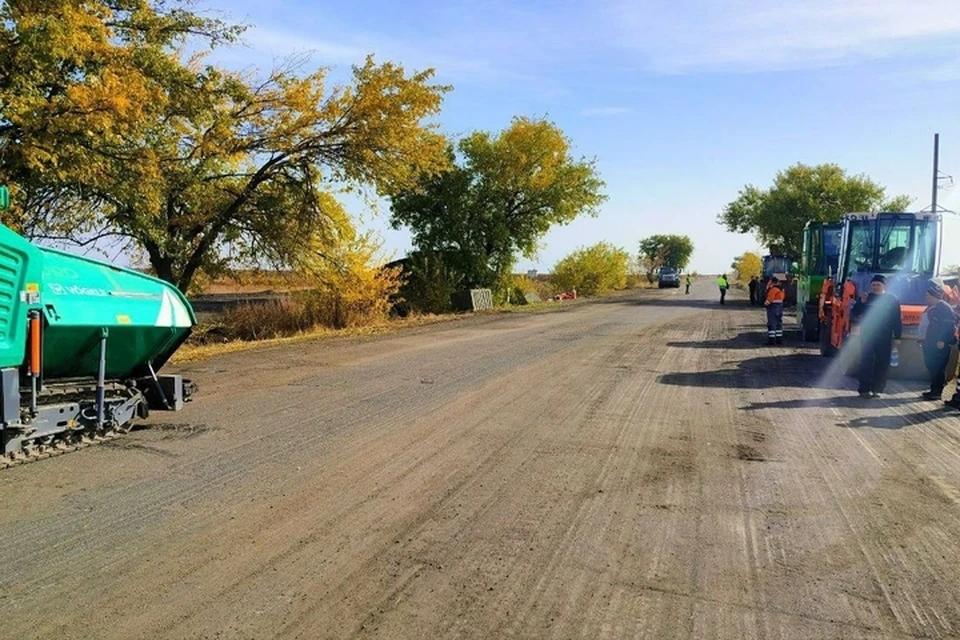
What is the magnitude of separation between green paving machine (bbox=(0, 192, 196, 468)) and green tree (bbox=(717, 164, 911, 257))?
4473 centimetres

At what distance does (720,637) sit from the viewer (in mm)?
3955

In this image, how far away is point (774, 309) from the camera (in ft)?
61.3

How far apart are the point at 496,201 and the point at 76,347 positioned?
31.0 meters

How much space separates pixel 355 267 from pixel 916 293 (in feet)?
48.1

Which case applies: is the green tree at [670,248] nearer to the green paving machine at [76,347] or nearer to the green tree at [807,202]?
the green tree at [807,202]

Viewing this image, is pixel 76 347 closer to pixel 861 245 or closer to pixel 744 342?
pixel 861 245

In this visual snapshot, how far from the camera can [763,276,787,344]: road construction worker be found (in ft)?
60.3

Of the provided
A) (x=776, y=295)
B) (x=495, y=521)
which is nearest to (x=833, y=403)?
(x=495, y=521)

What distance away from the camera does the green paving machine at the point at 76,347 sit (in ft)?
22.3

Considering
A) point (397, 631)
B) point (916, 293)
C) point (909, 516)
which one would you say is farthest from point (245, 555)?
point (916, 293)

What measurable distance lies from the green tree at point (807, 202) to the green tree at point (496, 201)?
17158 mm

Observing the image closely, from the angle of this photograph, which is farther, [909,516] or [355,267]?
[355,267]

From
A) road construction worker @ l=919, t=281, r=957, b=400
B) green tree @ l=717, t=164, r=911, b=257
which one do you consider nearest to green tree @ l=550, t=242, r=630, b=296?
green tree @ l=717, t=164, r=911, b=257

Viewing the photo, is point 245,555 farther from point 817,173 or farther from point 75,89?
point 817,173
